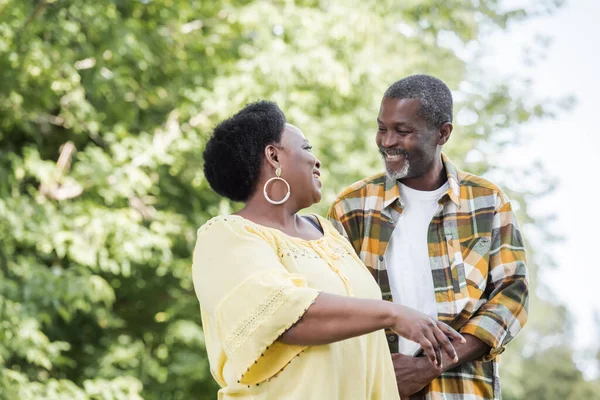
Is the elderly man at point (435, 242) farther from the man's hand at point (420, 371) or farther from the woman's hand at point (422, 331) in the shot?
the woman's hand at point (422, 331)

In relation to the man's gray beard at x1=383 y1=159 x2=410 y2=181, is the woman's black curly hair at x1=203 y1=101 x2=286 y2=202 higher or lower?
higher

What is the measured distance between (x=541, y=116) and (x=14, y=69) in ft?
25.7

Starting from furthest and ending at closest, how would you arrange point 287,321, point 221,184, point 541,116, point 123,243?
1. point 541,116
2. point 123,243
3. point 221,184
4. point 287,321

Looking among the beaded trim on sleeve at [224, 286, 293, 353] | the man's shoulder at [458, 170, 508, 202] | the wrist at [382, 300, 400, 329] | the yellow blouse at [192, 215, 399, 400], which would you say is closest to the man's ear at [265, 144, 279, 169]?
the yellow blouse at [192, 215, 399, 400]

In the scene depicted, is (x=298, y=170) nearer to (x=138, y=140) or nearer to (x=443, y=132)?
(x=443, y=132)

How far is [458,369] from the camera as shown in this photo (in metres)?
2.75

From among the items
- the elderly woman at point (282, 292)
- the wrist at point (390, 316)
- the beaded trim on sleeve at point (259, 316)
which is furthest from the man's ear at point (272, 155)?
the wrist at point (390, 316)

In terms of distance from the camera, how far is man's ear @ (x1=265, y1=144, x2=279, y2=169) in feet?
8.32

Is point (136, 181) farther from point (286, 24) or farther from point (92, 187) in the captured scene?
point (286, 24)

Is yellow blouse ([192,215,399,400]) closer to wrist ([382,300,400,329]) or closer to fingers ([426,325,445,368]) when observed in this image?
wrist ([382,300,400,329])

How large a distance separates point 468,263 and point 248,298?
88cm

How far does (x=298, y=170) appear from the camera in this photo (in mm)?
2537

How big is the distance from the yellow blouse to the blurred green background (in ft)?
14.0

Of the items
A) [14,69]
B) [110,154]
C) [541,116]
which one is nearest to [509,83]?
[541,116]
